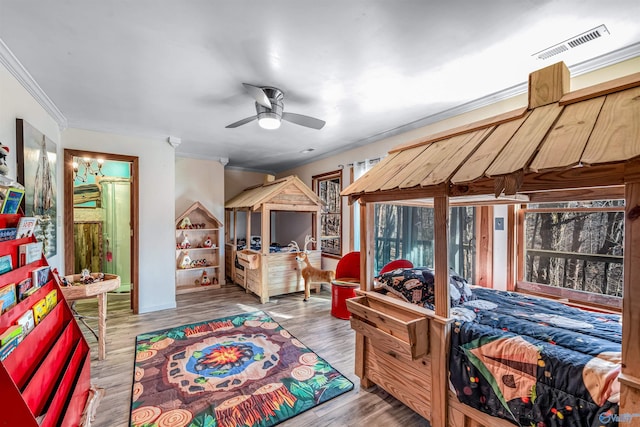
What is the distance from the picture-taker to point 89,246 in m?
4.81

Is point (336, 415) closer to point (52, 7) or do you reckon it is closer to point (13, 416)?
point (13, 416)

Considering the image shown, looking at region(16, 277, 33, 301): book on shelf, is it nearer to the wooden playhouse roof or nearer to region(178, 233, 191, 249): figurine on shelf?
the wooden playhouse roof

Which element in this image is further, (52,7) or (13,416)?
(52,7)

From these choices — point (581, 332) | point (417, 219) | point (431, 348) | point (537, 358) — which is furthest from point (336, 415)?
point (417, 219)

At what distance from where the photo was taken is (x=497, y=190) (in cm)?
128

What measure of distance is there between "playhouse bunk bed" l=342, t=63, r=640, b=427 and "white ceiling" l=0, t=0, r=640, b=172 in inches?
19.9

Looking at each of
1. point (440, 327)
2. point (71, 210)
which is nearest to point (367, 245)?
point (440, 327)

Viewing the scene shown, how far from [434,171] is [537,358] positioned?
1.05m

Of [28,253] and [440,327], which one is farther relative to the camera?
[440,327]

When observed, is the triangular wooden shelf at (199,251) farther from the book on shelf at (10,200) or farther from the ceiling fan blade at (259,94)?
the book on shelf at (10,200)

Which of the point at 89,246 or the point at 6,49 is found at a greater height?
the point at 6,49

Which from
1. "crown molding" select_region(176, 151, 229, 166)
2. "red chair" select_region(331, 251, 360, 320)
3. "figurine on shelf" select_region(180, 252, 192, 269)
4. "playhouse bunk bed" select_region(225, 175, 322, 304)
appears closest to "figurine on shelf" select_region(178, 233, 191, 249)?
"figurine on shelf" select_region(180, 252, 192, 269)

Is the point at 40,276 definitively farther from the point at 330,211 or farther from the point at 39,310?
the point at 330,211

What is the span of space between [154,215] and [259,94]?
2.64 metres
